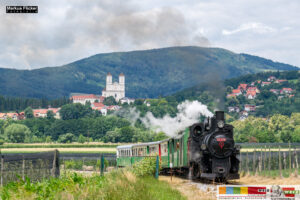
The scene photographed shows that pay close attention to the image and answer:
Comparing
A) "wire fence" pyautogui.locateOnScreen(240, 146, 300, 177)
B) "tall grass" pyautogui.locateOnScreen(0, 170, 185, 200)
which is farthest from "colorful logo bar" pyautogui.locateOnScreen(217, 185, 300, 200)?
"wire fence" pyautogui.locateOnScreen(240, 146, 300, 177)

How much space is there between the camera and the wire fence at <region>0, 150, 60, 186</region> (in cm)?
2395

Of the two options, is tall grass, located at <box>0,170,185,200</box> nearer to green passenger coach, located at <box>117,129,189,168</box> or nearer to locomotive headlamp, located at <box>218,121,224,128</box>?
locomotive headlamp, located at <box>218,121,224,128</box>

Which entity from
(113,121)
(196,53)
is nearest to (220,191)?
(196,53)

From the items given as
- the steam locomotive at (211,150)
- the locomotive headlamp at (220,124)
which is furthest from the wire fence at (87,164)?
the locomotive headlamp at (220,124)

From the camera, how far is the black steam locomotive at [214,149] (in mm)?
29141

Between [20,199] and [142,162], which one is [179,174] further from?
[20,199]

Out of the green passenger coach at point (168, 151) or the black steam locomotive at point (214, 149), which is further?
the green passenger coach at point (168, 151)

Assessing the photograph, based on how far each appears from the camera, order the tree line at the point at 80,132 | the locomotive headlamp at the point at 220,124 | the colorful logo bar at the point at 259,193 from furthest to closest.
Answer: the tree line at the point at 80,132
the locomotive headlamp at the point at 220,124
the colorful logo bar at the point at 259,193

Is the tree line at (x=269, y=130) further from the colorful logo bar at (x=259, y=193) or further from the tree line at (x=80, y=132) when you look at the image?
the colorful logo bar at (x=259, y=193)

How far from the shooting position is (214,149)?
2908 cm

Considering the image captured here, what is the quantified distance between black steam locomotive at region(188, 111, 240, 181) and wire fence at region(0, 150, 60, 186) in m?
8.20

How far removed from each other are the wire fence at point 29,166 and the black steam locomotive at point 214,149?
8.20m

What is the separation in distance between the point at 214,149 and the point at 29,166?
33.5 ft

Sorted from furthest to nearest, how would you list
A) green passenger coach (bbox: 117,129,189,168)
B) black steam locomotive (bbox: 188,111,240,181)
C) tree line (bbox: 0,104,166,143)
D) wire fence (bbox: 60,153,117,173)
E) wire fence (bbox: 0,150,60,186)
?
tree line (bbox: 0,104,166,143) → wire fence (bbox: 60,153,117,173) → green passenger coach (bbox: 117,129,189,168) → black steam locomotive (bbox: 188,111,240,181) → wire fence (bbox: 0,150,60,186)
